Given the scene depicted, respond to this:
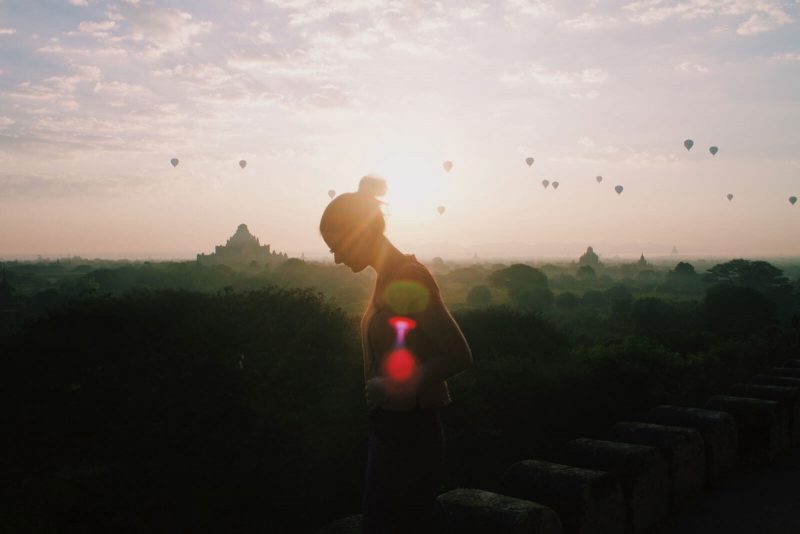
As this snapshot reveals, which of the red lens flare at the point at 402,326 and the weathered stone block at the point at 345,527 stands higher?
the red lens flare at the point at 402,326

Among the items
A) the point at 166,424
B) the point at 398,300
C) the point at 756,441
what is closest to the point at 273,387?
the point at 166,424

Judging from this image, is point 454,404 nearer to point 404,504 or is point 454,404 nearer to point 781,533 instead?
point 781,533

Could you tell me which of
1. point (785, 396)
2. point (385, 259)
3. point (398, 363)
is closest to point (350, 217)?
point (385, 259)

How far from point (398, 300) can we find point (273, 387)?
962 centimetres

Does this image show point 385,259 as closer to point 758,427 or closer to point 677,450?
point 677,450

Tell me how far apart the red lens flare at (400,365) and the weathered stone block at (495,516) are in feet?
3.77

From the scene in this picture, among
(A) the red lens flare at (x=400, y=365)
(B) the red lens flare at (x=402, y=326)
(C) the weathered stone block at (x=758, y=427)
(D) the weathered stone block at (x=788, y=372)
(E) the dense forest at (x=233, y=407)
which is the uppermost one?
(B) the red lens flare at (x=402, y=326)

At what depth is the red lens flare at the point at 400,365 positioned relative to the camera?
2559mm

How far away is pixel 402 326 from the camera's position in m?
2.59

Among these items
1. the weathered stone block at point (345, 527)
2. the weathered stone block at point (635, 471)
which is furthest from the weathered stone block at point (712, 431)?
the weathered stone block at point (345, 527)

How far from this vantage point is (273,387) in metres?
11.7

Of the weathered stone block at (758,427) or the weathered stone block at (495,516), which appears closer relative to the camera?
the weathered stone block at (495,516)

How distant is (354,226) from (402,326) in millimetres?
459

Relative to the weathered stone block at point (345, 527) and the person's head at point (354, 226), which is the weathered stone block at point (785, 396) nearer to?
the weathered stone block at point (345, 527)
